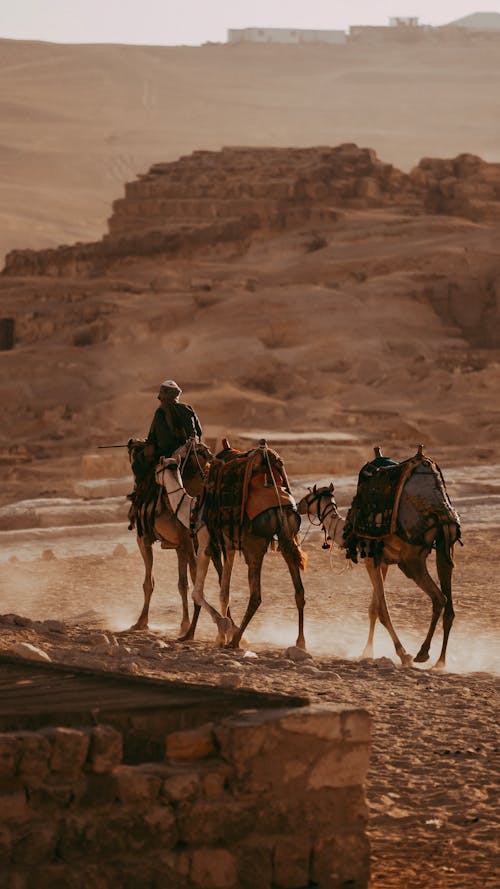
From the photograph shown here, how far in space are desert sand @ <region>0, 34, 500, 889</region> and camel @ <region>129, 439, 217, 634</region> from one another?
51 centimetres

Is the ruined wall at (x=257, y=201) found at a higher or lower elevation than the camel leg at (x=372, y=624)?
higher

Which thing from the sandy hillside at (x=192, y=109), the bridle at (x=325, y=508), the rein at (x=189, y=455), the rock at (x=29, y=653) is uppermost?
the sandy hillside at (x=192, y=109)

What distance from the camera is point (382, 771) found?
722cm

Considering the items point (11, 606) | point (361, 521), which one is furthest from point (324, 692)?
point (11, 606)

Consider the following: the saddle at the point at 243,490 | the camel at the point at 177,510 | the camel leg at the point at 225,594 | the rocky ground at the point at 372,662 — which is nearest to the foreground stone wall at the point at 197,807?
the rocky ground at the point at 372,662

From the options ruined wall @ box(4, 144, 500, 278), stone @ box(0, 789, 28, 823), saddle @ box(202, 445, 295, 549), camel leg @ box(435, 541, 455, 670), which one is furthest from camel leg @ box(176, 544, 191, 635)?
ruined wall @ box(4, 144, 500, 278)

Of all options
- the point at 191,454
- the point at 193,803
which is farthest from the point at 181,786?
the point at 191,454

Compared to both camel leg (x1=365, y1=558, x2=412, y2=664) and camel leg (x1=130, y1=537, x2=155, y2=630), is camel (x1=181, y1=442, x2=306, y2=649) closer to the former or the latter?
camel leg (x1=365, y1=558, x2=412, y2=664)

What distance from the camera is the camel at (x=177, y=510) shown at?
36.4 feet

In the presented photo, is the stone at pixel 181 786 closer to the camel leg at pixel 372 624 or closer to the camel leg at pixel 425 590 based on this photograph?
the camel leg at pixel 425 590

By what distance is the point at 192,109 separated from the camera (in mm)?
115625

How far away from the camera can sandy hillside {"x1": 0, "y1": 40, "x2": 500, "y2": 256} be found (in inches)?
3531

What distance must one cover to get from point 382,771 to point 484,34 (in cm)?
14371

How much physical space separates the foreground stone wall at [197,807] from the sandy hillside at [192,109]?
226 feet
